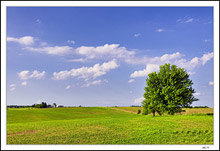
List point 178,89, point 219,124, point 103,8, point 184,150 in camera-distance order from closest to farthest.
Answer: point 184,150 → point 219,124 → point 103,8 → point 178,89

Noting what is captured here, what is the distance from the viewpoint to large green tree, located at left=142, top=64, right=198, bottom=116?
73.1ft

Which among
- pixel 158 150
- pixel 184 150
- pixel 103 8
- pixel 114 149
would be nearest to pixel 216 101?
pixel 184 150

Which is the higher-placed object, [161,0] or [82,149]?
[161,0]

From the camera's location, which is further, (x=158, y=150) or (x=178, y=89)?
(x=178, y=89)

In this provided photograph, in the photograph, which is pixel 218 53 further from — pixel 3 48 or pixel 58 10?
pixel 3 48

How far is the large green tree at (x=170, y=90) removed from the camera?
22281mm

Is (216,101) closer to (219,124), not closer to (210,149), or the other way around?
(219,124)

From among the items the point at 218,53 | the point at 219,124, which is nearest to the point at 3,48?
the point at 218,53

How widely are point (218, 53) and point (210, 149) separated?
3.85 m

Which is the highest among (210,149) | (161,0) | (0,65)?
(161,0)

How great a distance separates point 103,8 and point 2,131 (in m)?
6.97

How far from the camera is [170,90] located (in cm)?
2239

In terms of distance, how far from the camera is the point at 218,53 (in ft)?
25.2

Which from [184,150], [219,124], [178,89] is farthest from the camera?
[178,89]
